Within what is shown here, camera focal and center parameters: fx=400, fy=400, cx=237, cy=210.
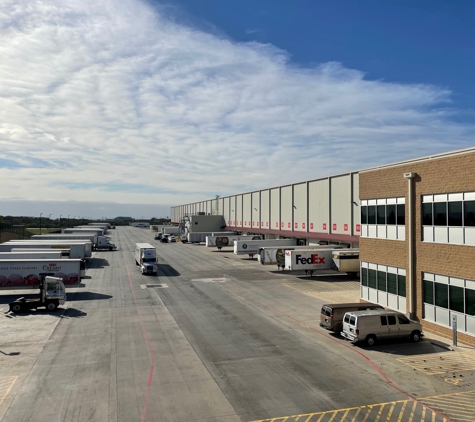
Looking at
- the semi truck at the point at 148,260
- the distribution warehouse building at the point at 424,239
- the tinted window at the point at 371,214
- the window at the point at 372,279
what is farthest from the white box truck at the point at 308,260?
the tinted window at the point at 371,214

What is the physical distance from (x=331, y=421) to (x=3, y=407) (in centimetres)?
1270

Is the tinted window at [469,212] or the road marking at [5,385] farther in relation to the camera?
the tinted window at [469,212]

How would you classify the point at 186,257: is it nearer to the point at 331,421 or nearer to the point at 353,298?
the point at 353,298

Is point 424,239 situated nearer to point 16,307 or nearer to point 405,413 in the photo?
point 405,413

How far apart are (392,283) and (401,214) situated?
17.9 feet

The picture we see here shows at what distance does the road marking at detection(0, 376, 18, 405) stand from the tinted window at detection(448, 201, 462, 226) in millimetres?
25876

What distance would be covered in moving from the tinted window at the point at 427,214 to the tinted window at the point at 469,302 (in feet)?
17.1

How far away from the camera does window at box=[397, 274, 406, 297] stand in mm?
29578

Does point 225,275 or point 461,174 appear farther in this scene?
point 225,275

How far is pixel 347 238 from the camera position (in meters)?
56.5

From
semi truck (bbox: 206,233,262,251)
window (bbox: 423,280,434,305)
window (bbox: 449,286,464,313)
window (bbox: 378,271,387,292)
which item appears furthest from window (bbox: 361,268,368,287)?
semi truck (bbox: 206,233,262,251)

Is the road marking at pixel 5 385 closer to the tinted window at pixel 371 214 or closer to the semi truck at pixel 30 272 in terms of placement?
the semi truck at pixel 30 272

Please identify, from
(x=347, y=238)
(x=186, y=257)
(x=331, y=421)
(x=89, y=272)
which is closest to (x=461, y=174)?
(x=331, y=421)

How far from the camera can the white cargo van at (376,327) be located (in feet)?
76.9
